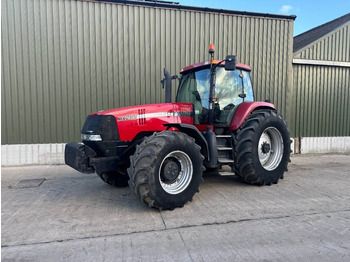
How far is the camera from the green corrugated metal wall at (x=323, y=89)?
8.77 meters

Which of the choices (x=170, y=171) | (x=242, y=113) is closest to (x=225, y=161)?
(x=242, y=113)

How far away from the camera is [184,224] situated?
3.17m

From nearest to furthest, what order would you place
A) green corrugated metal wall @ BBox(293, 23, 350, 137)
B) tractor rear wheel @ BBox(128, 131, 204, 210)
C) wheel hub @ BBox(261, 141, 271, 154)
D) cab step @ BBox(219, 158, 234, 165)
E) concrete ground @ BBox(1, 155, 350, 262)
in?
concrete ground @ BBox(1, 155, 350, 262) < tractor rear wheel @ BBox(128, 131, 204, 210) < cab step @ BBox(219, 158, 234, 165) < wheel hub @ BBox(261, 141, 271, 154) < green corrugated metal wall @ BBox(293, 23, 350, 137)

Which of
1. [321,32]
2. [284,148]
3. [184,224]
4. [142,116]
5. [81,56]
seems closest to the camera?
[184,224]

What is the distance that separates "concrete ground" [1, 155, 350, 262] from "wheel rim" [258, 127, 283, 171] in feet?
1.64

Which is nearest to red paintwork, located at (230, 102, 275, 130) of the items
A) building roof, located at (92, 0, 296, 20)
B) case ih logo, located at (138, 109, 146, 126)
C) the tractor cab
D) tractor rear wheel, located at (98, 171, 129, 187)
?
the tractor cab

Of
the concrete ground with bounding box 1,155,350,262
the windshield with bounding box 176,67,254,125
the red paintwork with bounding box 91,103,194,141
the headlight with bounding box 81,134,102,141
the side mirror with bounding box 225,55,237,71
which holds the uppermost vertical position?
the side mirror with bounding box 225,55,237,71

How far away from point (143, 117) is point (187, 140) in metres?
0.85

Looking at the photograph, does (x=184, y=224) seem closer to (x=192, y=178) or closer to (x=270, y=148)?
(x=192, y=178)

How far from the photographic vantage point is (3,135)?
6.99 meters

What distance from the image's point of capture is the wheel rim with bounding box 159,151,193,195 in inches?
144

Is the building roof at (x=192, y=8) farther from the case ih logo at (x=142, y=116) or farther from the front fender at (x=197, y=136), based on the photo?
the front fender at (x=197, y=136)

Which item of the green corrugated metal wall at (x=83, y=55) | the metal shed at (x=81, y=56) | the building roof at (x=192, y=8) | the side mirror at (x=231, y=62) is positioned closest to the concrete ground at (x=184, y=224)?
the side mirror at (x=231, y=62)

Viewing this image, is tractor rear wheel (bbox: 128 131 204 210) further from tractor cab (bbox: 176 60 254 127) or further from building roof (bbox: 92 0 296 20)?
building roof (bbox: 92 0 296 20)
